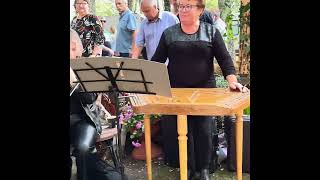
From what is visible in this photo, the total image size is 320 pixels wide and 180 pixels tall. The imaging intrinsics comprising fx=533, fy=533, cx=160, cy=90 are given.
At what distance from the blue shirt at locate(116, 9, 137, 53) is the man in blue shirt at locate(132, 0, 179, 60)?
8 centimetres

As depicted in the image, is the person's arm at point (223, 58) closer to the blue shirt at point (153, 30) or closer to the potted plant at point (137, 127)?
the blue shirt at point (153, 30)

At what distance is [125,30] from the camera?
15.6 feet

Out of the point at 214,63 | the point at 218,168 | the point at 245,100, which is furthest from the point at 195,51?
the point at 218,168

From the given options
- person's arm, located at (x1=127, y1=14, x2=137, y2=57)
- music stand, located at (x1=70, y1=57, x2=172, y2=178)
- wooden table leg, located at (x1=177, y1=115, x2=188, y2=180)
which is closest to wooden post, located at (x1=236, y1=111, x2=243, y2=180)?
wooden table leg, located at (x1=177, y1=115, x2=188, y2=180)

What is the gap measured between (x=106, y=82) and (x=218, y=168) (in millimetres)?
1696

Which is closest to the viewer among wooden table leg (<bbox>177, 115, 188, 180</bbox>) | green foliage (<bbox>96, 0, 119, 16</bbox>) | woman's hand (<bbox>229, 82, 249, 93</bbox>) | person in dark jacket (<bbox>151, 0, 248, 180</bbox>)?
wooden table leg (<bbox>177, 115, 188, 180</bbox>)

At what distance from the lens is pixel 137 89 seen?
3.53m

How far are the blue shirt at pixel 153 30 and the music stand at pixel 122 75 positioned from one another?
112 cm

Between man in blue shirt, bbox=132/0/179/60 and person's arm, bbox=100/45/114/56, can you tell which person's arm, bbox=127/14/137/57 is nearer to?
man in blue shirt, bbox=132/0/179/60

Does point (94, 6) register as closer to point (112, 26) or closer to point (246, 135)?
point (112, 26)

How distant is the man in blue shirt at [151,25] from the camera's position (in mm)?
4539

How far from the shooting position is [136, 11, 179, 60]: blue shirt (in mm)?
4531

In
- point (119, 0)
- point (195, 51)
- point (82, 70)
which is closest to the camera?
point (82, 70)

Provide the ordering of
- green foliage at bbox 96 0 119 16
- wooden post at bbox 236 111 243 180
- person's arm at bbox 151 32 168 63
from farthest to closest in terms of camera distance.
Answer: green foliage at bbox 96 0 119 16 < person's arm at bbox 151 32 168 63 < wooden post at bbox 236 111 243 180
